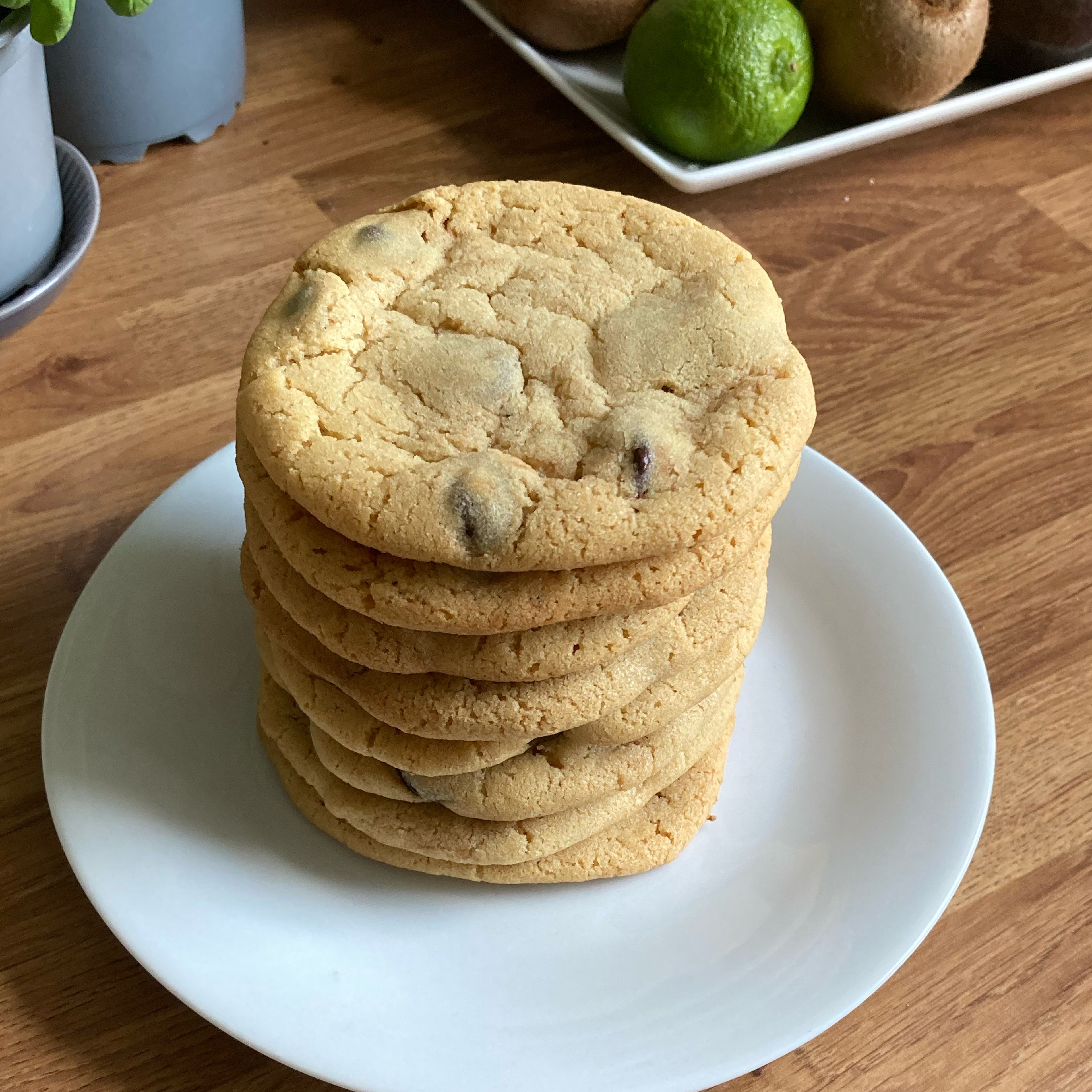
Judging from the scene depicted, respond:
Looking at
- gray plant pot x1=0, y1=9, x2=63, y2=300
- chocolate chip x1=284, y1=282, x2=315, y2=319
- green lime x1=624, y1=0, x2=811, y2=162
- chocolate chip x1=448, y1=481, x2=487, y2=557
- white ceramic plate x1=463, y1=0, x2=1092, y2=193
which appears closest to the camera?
chocolate chip x1=448, y1=481, x2=487, y2=557

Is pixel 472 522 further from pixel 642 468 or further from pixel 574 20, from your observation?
pixel 574 20

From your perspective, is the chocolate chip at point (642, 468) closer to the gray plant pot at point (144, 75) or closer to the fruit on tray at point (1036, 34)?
the gray plant pot at point (144, 75)

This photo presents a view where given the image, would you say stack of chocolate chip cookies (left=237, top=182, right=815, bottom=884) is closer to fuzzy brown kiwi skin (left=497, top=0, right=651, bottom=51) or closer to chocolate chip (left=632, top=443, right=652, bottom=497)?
chocolate chip (left=632, top=443, right=652, bottom=497)

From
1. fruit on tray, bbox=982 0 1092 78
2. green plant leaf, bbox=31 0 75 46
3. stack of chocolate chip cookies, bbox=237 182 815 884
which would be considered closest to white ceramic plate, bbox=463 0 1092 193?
fruit on tray, bbox=982 0 1092 78

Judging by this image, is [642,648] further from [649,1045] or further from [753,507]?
[649,1045]

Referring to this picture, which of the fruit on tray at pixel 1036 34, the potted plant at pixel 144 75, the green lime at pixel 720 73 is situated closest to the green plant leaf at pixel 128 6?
the potted plant at pixel 144 75

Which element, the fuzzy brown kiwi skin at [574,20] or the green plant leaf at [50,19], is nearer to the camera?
the green plant leaf at [50,19]
